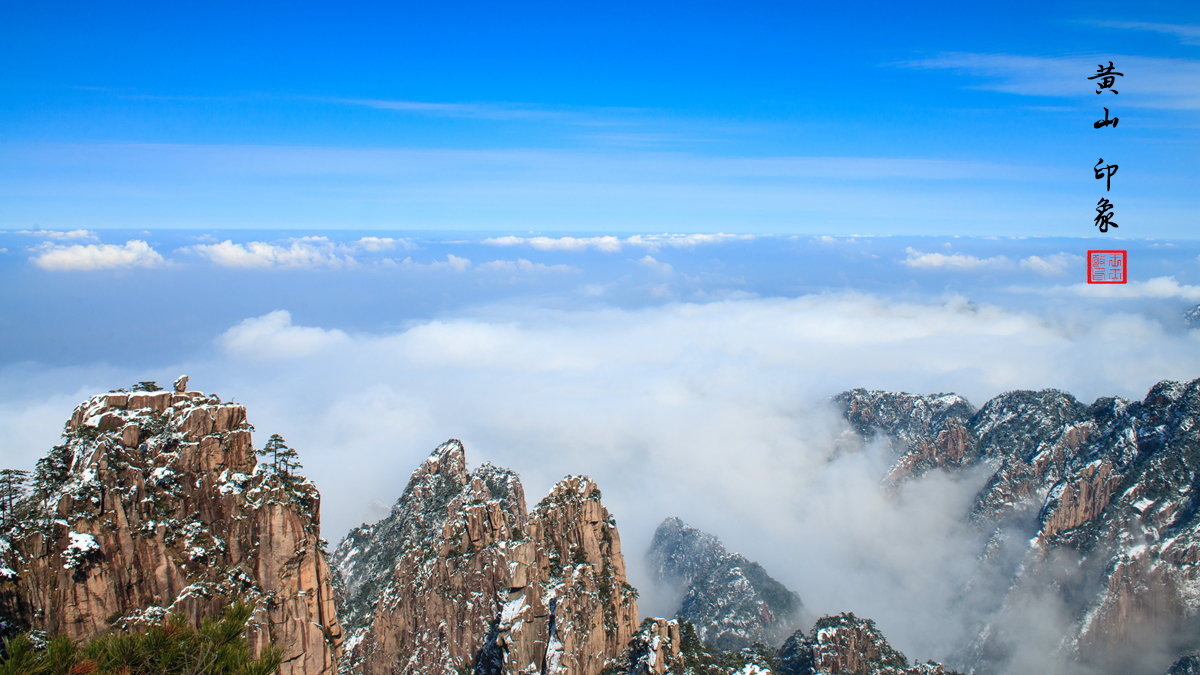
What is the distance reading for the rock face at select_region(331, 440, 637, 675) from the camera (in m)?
51.0

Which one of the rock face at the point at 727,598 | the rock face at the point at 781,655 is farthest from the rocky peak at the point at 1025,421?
the rock face at the point at 781,655

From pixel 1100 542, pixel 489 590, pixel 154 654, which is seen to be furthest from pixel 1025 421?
pixel 154 654

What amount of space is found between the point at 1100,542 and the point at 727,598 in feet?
257

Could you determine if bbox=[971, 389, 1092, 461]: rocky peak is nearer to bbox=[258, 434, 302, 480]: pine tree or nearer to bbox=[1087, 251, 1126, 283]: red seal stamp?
bbox=[1087, 251, 1126, 283]: red seal stamp

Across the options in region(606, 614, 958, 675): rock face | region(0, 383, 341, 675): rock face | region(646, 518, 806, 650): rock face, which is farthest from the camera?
region(646, 518, 806, 650): rock face

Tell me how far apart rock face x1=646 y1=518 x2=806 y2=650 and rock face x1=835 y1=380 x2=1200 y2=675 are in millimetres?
39848

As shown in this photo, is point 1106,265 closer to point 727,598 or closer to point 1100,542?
point 1100,542

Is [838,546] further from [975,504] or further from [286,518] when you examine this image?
[286,518]

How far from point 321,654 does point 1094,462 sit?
161 meters

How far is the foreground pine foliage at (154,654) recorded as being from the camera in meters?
13.2

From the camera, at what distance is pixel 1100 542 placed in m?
119

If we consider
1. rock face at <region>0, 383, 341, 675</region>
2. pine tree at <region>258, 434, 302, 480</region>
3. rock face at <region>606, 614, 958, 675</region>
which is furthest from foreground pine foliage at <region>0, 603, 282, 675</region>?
rock face at <region>606, 614, 958, 675</region>

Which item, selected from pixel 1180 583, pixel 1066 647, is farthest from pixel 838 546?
pixel 1180 583

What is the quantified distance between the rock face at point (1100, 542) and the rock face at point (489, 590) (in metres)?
110
